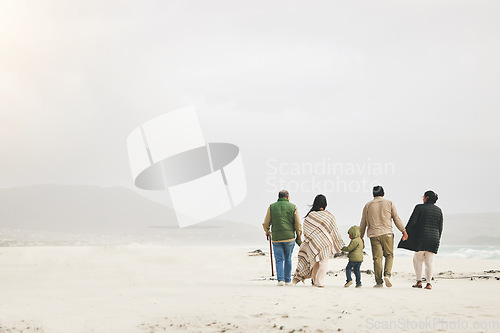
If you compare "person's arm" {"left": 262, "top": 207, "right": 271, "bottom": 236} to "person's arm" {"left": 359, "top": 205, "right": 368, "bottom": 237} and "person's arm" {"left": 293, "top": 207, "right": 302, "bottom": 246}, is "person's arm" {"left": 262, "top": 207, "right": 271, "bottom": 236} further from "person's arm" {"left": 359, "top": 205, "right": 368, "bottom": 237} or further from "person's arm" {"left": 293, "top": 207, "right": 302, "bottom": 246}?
"person's arm" {"left": 359, "top": 205, "right": 368, "bottom": 237}

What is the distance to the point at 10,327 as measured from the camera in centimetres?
753

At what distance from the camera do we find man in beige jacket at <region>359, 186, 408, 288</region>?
439 inches

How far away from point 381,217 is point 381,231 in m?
0.29

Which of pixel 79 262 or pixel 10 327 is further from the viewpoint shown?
pixel 79 262

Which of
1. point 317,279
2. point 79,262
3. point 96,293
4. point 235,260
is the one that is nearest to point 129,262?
point 79,262

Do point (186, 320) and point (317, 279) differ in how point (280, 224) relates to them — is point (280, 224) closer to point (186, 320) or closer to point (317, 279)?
point (317, 279)

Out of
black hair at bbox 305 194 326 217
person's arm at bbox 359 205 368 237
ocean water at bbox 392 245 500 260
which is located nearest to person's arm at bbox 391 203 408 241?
person's arm at bbox 359 205 368 237

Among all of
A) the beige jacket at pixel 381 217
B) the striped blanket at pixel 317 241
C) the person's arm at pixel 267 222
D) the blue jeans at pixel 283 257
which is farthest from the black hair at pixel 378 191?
the person's arm at pixel 267 222

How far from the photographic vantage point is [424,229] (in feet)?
36.7

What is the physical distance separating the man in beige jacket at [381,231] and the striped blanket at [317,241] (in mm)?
752

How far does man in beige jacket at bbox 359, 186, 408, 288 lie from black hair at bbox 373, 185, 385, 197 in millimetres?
139

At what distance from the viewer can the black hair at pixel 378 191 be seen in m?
11.5

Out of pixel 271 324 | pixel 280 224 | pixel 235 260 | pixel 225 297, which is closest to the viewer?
pixel 271 324

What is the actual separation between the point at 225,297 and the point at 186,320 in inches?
79.5
